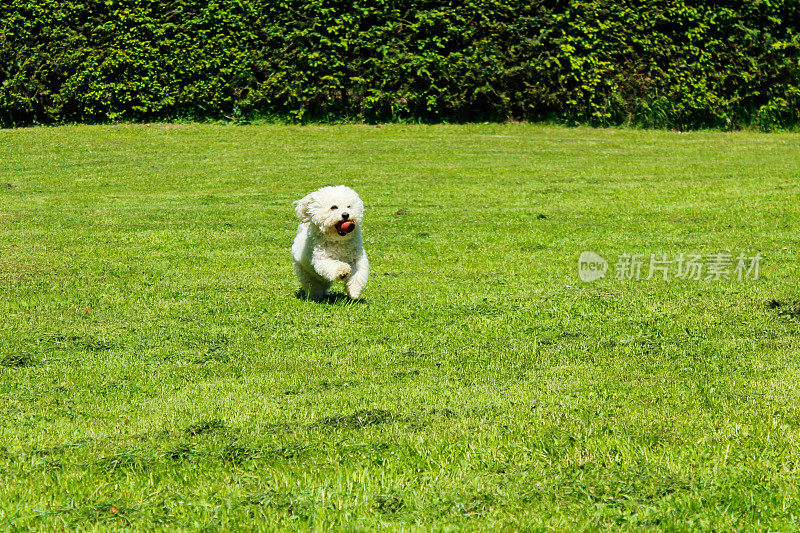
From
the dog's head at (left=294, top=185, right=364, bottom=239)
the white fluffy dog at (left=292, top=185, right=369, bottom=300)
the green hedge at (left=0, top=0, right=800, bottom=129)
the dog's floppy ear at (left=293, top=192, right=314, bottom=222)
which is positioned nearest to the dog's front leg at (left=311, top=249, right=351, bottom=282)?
the white fluffy dog at (left=292, top=185, right=369, bottom=300)

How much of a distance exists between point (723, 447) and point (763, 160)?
45.1 feet

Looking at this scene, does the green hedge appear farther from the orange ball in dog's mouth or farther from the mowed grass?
the orange ball in dog's mouth

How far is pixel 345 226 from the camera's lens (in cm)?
764

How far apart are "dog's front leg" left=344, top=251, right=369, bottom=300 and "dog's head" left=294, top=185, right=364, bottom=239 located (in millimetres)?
323

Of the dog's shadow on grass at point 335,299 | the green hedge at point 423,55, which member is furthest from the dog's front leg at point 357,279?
the green hedge at point 423,55

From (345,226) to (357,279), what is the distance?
589mm

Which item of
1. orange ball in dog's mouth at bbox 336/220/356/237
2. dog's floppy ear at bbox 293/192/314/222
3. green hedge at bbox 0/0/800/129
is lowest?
orange ball in dog's mouth at bbox 336/220/356/237

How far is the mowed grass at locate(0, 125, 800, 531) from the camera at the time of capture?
13.3 ft

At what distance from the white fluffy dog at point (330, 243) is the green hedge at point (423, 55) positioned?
487 inches

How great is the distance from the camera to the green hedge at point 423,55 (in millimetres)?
19578

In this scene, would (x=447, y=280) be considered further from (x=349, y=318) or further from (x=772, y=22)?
(x=772, y=22)

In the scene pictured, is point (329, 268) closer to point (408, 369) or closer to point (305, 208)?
point (305, 208)

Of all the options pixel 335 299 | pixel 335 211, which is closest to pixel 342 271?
pixel 335 211

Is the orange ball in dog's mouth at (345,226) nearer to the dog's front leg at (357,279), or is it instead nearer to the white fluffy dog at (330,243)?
the white fluffy dog at (330,243)
